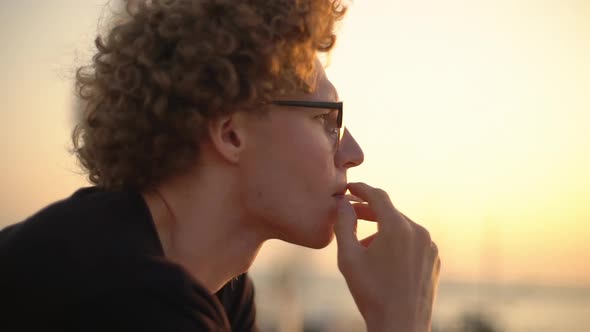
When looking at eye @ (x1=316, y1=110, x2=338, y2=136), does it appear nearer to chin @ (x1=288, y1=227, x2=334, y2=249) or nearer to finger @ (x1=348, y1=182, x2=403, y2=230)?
finger @ (x1=348, y1=182, x2=403, y2=230)

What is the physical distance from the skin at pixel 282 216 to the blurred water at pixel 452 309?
3991mm

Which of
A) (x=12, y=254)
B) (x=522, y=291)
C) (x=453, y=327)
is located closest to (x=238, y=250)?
(x=12, y=254)

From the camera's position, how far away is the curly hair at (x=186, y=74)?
2.50m

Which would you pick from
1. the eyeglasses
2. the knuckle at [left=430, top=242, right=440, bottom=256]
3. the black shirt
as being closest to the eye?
the eyeglasses

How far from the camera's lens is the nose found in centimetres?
270

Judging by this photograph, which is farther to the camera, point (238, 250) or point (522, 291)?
point (522, 291)

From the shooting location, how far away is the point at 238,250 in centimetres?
257

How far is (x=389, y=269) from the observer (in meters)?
2.52

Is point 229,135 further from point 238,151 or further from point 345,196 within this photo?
point 345,196

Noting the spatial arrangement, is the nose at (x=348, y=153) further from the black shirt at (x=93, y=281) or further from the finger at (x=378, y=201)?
the black shirt at (x=93, y=281)

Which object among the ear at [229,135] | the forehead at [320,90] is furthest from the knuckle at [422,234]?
the ear at [229,135]

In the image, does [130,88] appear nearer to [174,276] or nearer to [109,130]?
[109,130]

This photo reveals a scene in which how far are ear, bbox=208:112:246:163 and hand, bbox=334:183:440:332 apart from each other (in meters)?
0.42

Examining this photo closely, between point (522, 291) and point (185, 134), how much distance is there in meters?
26.8
